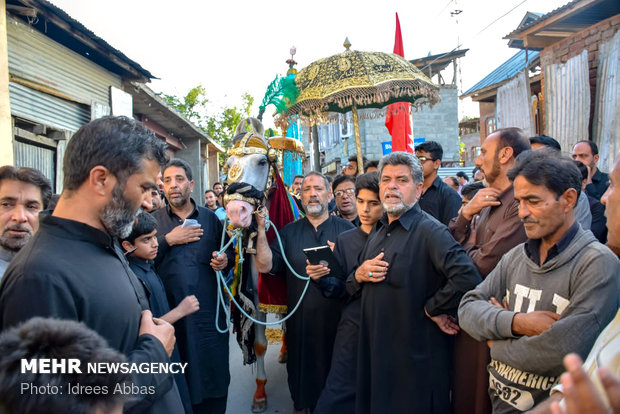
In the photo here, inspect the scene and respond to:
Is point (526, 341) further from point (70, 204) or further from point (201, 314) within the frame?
point (201, 314)

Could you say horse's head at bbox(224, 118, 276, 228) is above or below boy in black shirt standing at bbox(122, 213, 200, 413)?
above

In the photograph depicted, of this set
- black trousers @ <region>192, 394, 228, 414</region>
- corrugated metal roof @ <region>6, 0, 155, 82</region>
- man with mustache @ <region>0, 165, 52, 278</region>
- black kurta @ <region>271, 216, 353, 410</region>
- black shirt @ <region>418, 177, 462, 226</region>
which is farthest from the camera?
corrugated metal roof @ <region>6, 0, 155, 82</region>

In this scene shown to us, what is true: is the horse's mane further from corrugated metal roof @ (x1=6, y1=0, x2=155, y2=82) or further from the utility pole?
corrugated metal roof @ (x1=6, y1=0, x2=155, y2=82)

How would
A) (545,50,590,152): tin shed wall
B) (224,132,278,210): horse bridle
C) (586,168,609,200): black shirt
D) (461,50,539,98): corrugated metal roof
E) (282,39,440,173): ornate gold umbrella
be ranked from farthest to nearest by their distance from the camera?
(461,50,539,98): corrugated metal roof → (545,50,590,152): tin shed wall → (282,39,440,173): ornate gold umbrella → (586,168,609,200): black shirt → (224,132,278,210): horse bridle

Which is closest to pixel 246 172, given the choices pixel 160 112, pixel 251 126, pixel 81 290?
pixel 251 126

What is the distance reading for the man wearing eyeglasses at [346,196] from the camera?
4.50 meters

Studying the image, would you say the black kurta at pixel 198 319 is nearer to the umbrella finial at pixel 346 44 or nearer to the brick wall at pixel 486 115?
the umbrella finial at pixel 346 44

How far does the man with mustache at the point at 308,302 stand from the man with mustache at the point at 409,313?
0.77 meters

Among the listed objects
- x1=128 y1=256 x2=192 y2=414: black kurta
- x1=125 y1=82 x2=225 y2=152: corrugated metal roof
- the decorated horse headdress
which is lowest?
x1=128 y1=256 x2=192 y2=414: black kurta

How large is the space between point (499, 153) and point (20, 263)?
2.68 metres

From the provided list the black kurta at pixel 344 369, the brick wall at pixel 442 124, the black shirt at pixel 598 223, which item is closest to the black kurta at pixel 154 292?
the black kurta at pixel 344 369

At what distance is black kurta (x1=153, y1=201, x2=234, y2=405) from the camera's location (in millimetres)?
3145

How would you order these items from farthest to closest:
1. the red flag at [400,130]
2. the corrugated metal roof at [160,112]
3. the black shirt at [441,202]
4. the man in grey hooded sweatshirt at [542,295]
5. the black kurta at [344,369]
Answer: the corrugated metal roof at [160,112] < the red flag at [400,130] < the black shirt at [441,202] < the black kurta at [344,369] < the man in grey hooded sweatshirt at [542,295]

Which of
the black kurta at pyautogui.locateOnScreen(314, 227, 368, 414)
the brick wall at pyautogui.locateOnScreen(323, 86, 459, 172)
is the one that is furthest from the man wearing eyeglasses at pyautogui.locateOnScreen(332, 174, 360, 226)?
the brick wall at pyautogui.locateOnScreen(323, 86, 459, 172)
